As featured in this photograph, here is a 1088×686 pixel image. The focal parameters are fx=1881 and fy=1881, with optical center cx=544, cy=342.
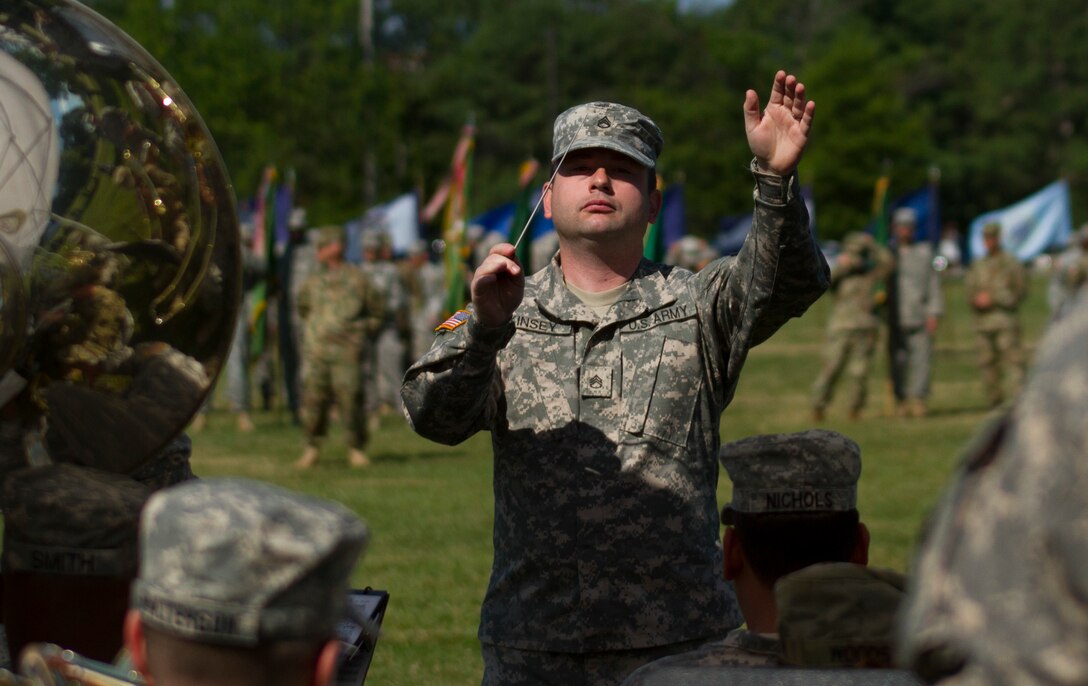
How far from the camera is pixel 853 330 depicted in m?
19.7

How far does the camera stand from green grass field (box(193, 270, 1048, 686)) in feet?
28.1

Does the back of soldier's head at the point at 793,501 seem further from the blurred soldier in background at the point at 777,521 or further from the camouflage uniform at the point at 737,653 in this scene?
the camouflage uniform at the point at 737,653

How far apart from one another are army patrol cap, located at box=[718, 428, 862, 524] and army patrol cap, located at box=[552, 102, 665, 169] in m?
0.85

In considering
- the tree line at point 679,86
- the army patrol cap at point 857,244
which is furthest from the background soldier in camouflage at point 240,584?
the tree line at point 679,86

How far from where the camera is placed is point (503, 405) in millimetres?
4277

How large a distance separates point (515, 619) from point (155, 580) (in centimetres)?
209

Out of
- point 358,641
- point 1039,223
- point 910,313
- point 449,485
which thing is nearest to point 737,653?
point 358,641

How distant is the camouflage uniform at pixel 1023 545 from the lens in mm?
1689

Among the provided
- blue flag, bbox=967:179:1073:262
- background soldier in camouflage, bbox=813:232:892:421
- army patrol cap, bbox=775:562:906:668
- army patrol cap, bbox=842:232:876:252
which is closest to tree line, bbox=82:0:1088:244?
blue flag, bbox=967:179:1073:262

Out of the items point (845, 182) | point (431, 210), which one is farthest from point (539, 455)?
point (845, 182)

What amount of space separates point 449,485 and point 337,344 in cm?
243

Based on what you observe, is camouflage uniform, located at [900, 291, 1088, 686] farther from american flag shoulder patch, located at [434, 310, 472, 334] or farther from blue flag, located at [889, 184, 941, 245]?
blue flag, located at [889, 184, 941, 245]

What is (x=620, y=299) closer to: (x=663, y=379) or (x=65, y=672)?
(x=663, y=379)

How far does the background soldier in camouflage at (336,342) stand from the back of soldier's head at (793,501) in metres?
12.0
